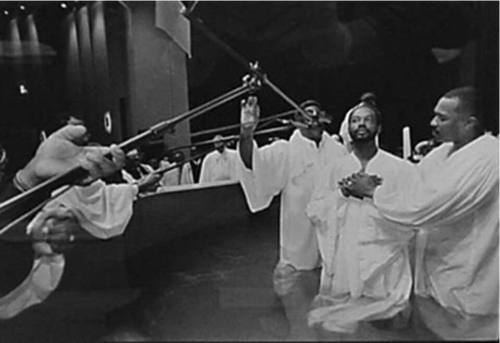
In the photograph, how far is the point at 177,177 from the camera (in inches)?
30.2

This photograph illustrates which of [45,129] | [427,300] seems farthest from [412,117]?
[45,129]

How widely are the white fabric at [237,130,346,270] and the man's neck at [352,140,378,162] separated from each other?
0.7 inches

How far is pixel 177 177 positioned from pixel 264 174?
12cm

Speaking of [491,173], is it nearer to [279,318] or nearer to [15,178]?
[279,318]

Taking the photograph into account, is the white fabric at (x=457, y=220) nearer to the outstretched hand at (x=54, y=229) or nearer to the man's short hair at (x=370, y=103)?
the man's short hair at (x=370, y=103)

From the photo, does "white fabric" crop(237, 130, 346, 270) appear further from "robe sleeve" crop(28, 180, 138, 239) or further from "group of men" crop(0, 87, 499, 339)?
"robe sleeve" crop(28, 180, 138, 239)

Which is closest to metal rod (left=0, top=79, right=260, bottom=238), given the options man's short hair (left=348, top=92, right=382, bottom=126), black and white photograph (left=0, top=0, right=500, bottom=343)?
black and white photograph (left=0, top=0, right=500, bottom=343)

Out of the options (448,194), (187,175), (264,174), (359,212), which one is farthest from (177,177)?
(448,194)

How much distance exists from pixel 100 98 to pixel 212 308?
1.03ft

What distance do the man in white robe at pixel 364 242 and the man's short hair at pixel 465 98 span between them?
0.31 feet

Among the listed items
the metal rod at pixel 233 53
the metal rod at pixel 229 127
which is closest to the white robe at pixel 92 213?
the metal rod at pixel 229 127

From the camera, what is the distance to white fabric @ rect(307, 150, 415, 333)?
73 centimetres

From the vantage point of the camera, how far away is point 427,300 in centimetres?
74

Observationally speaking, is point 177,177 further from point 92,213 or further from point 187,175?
point 92,213
